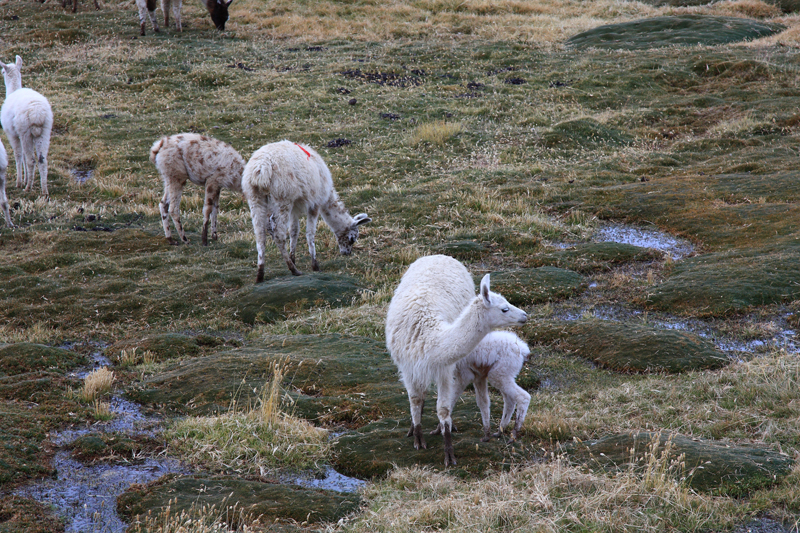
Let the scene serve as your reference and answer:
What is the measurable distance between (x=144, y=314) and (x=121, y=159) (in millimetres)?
12000

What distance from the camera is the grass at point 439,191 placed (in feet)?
21.0

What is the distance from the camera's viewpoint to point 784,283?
9875 millimetres

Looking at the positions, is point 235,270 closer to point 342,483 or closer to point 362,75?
point 342,483

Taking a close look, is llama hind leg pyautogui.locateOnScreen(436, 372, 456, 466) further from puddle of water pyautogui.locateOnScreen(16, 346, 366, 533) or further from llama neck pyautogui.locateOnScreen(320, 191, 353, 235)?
llama neck pyautogui.locateOnScreen(320, 191, 353, 235)

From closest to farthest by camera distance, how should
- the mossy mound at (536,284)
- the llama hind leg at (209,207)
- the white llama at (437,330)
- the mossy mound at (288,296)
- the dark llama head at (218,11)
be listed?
the white llama at (437,330), the mossy mound at (536,284), the mossy mound at (288,296), the llama hind leg at (209,207), the dark llama head at (218,11)

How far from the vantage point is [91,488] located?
5.82 metres

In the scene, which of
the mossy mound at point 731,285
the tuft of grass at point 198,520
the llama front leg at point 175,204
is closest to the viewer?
the tuft of grass at point 198,520

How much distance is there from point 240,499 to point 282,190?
717 centimetres

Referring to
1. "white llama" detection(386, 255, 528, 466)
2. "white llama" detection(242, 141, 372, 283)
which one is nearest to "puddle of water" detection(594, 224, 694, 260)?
"white llama" detection(242, 141, 372, 283)

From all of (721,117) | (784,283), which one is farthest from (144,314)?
(721,117)

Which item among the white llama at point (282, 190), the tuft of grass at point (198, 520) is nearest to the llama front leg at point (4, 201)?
the white llama at point (282, 190)

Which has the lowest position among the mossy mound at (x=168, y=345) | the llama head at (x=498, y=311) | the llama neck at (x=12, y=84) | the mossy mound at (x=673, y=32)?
the mossy mound at (x=168, y=345)

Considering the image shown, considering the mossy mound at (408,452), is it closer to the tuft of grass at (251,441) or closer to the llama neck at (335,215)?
the tuft of grass at (251,441)

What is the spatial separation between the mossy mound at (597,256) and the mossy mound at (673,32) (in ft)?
73.0
